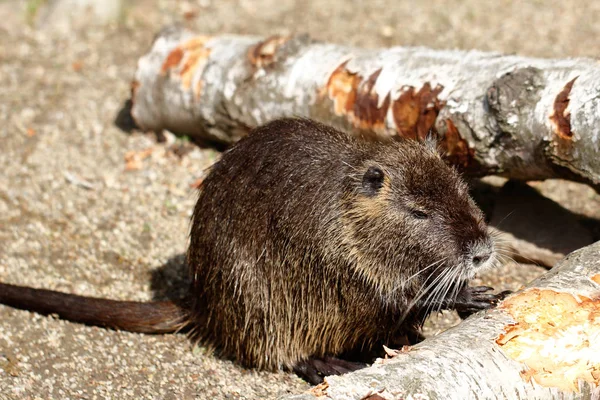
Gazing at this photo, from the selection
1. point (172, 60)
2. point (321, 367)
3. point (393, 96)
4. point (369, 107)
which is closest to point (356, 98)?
point (369, 107)

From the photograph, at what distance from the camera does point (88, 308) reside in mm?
3656

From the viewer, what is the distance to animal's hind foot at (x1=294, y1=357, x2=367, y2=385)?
346 centimetres

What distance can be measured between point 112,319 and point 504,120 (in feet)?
6.87

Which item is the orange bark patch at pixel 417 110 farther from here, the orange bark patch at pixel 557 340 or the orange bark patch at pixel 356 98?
the orange bark patch at pixel 557 340

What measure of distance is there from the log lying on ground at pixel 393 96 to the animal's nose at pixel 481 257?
84 cm

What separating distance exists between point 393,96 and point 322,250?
1.31m

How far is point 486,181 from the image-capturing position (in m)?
4.89

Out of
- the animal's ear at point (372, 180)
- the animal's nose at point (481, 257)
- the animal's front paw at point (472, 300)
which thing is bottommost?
the animal's front paw at point (472, 300)

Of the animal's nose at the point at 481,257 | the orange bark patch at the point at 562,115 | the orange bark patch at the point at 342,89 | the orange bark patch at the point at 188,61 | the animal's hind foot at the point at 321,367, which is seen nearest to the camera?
the animal's nose at the point at 481,257

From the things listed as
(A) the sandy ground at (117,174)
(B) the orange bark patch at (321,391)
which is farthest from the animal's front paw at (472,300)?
(B) the orange bark patch at (321,391)

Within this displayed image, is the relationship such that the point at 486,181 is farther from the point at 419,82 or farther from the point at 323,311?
the point at 323,311

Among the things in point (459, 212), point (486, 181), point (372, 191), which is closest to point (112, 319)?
point (372, 191)

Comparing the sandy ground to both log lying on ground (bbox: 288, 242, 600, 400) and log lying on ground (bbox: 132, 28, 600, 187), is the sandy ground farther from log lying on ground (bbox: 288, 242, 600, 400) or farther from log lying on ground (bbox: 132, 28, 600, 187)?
log lying on ground (bbox: 288, 242, 600, 400)

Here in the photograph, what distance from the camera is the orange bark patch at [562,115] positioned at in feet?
11.9
